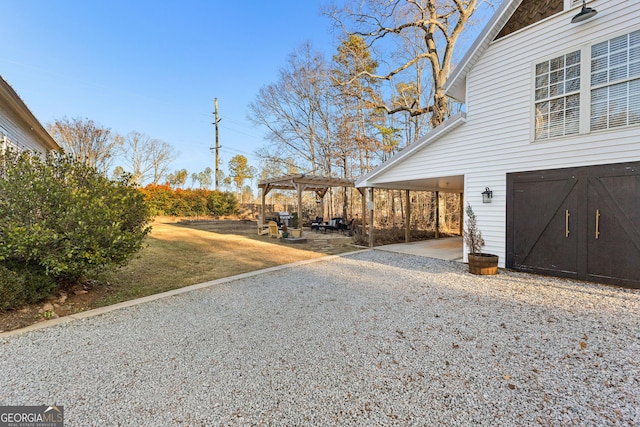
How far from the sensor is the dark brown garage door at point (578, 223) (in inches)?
191

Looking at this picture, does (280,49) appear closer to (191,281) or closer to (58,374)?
(191,281)

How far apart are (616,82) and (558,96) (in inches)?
31.4

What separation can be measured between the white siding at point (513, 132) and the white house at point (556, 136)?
0.07ft

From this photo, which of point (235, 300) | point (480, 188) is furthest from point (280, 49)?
point (235, 300)

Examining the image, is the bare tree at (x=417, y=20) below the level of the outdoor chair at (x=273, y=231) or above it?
above

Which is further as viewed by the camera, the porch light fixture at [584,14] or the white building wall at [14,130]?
the white building wall at [14,130]

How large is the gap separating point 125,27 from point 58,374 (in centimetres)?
1648

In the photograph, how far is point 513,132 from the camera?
6215 mm

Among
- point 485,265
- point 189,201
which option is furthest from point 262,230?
point 485,265

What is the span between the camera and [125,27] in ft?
44.1

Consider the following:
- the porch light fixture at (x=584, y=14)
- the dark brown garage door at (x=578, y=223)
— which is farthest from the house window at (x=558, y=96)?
Answer: the dark brown garage door at (x=578, y=223)

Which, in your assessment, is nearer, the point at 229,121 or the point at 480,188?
the point at 480,188

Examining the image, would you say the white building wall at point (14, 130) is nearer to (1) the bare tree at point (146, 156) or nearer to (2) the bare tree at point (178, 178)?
(1) the bare tree at point (146, 156)

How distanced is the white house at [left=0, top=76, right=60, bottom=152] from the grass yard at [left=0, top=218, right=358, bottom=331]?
430 cm
